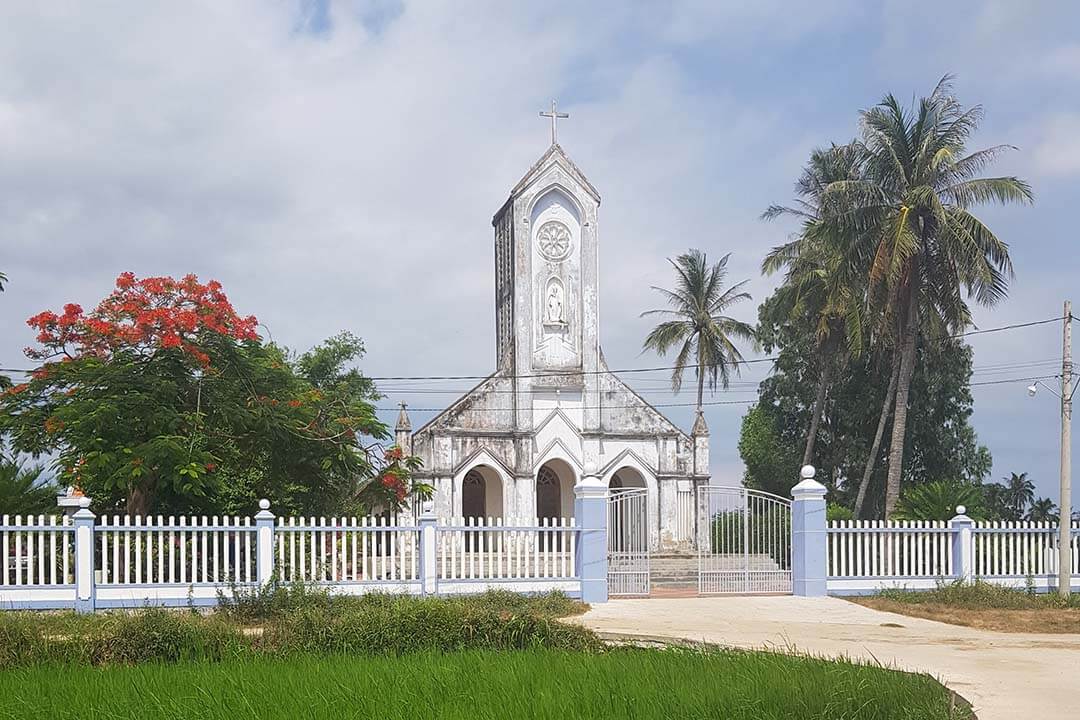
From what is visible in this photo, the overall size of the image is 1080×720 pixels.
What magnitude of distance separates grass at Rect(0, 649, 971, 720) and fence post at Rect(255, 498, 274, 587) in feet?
19.7

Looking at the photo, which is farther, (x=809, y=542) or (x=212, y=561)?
(x=809, y=542)

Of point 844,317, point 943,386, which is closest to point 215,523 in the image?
point 844,317

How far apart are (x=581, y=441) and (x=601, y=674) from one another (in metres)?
20.5

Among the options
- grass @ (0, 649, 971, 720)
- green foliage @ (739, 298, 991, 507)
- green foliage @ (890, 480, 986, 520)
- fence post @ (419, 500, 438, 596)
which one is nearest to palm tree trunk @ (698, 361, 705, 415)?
green foliage @ (739, 298, 991, 507)

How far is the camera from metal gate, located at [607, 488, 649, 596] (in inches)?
740

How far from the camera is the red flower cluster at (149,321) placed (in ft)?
58.3

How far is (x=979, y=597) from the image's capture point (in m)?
17.9

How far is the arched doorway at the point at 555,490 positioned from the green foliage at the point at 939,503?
9.54 m

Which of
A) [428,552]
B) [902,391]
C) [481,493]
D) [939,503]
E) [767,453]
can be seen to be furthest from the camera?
[767,453]

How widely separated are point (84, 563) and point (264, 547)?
219cm

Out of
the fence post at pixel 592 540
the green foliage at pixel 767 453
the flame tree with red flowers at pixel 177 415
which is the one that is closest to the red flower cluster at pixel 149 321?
the flame tree with red flowers at pixel 177 415

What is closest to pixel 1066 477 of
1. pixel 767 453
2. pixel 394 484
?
pixel 394 484

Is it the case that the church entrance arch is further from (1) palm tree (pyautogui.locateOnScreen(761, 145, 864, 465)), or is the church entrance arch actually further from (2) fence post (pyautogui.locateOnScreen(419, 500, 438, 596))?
(1) palm tree (pyautogui.locateOnScreen(761, 145, 864, 465))

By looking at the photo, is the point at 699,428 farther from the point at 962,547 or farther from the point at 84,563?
the point at 84,563
